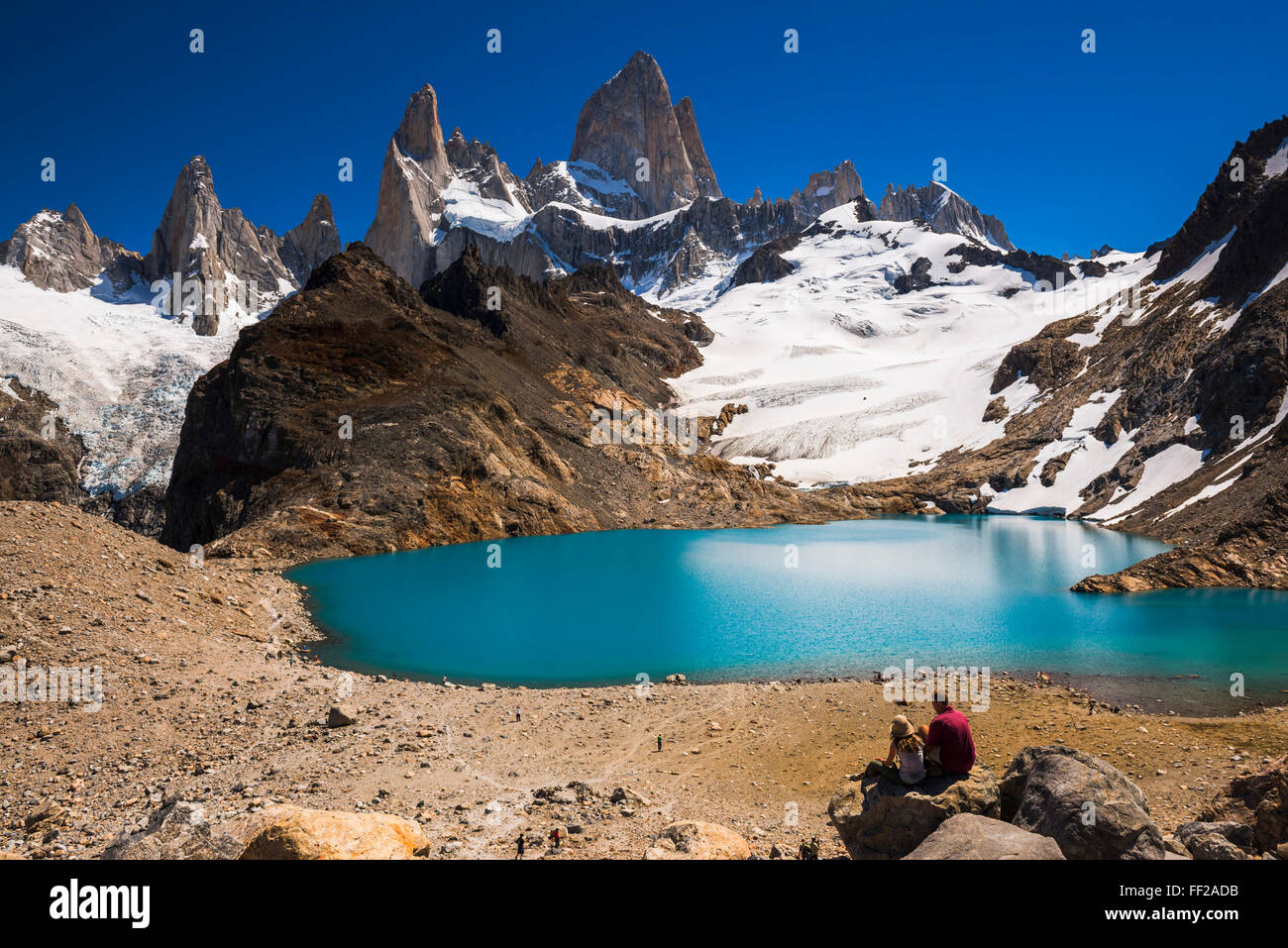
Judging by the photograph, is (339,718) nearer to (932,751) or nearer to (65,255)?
(932,751)

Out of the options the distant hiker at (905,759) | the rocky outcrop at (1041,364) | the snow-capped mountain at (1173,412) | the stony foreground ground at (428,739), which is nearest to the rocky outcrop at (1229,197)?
the snow-capped mountain at (1173,412)

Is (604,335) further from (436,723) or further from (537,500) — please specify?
(436,723)

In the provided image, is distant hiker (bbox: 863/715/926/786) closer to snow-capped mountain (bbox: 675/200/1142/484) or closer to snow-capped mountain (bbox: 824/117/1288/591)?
snow-capped mountain (bbox: 824/117/1288/591)

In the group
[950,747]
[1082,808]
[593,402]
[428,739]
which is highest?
[593,402]

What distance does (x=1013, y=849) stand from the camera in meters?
5.77

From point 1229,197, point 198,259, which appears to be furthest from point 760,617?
point 198,259

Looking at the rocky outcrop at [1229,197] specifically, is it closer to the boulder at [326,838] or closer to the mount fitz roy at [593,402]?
the mount fitz roy at [593,402]

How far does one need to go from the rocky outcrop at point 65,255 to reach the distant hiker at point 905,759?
7764 inches

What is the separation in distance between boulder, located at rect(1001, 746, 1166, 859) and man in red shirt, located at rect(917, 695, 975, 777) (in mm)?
727

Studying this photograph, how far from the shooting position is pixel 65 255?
16212cm

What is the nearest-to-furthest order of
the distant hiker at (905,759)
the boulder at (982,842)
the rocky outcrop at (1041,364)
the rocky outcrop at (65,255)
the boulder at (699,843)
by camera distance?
the boulder at (982,842), the boulder at (699,843), the distant hiker at (905,759), the rocky outcrop at (1041,364), the rocky outcrop at (65,255)

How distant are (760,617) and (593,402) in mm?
59596

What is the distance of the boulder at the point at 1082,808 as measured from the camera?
6945mm

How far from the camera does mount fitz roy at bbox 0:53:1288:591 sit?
2121 inches
